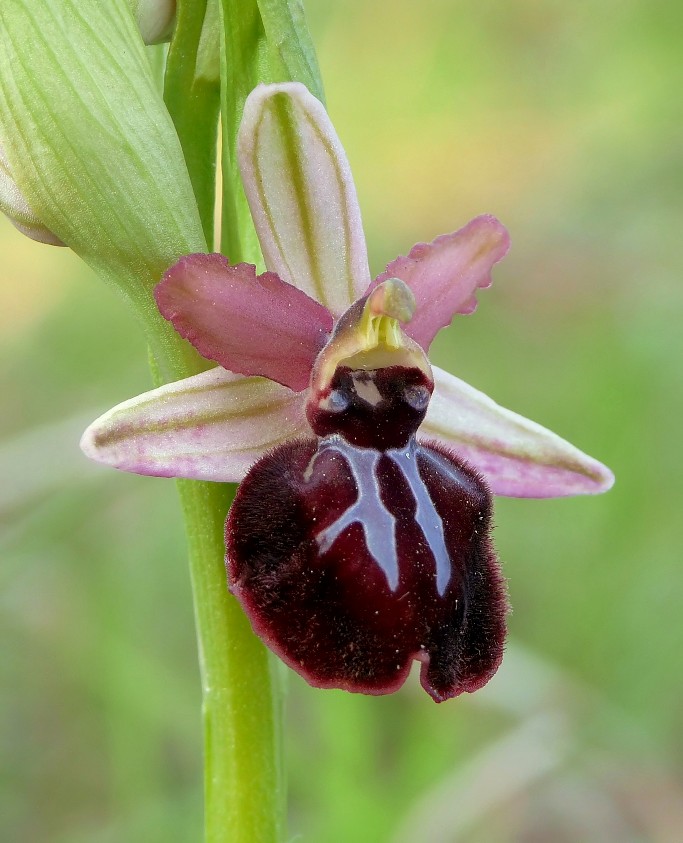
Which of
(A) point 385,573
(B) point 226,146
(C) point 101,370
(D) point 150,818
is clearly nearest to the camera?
(A) point 385,573

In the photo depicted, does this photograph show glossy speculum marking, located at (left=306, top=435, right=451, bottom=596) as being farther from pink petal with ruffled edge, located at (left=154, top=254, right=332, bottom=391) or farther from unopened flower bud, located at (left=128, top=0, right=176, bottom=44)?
unopened flower bud, located at (left=128, top=0, right=176, bottom=44)

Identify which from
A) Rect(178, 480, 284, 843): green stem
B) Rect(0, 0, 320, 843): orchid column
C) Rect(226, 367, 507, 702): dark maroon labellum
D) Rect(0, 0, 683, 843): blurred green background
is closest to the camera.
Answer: Rect(226, 367, 507, 702): dark maroon labellum

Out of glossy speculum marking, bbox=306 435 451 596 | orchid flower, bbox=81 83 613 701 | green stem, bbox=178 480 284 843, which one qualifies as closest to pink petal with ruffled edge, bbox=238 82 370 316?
orchid flower, bbox=81 83 613 701

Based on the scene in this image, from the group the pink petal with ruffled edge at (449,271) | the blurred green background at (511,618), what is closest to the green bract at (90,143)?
the pink petal with ruffled edge at (449,271)

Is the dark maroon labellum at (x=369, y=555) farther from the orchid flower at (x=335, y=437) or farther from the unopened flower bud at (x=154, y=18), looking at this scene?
the unopened flower bud at (x=154, y=18)

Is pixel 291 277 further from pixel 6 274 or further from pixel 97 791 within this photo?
pixel 6 274

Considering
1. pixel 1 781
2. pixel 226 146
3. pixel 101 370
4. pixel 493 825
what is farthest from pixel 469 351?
pixel 226 146

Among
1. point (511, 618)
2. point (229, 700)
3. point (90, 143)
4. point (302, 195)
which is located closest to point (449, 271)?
point (302, 195)
